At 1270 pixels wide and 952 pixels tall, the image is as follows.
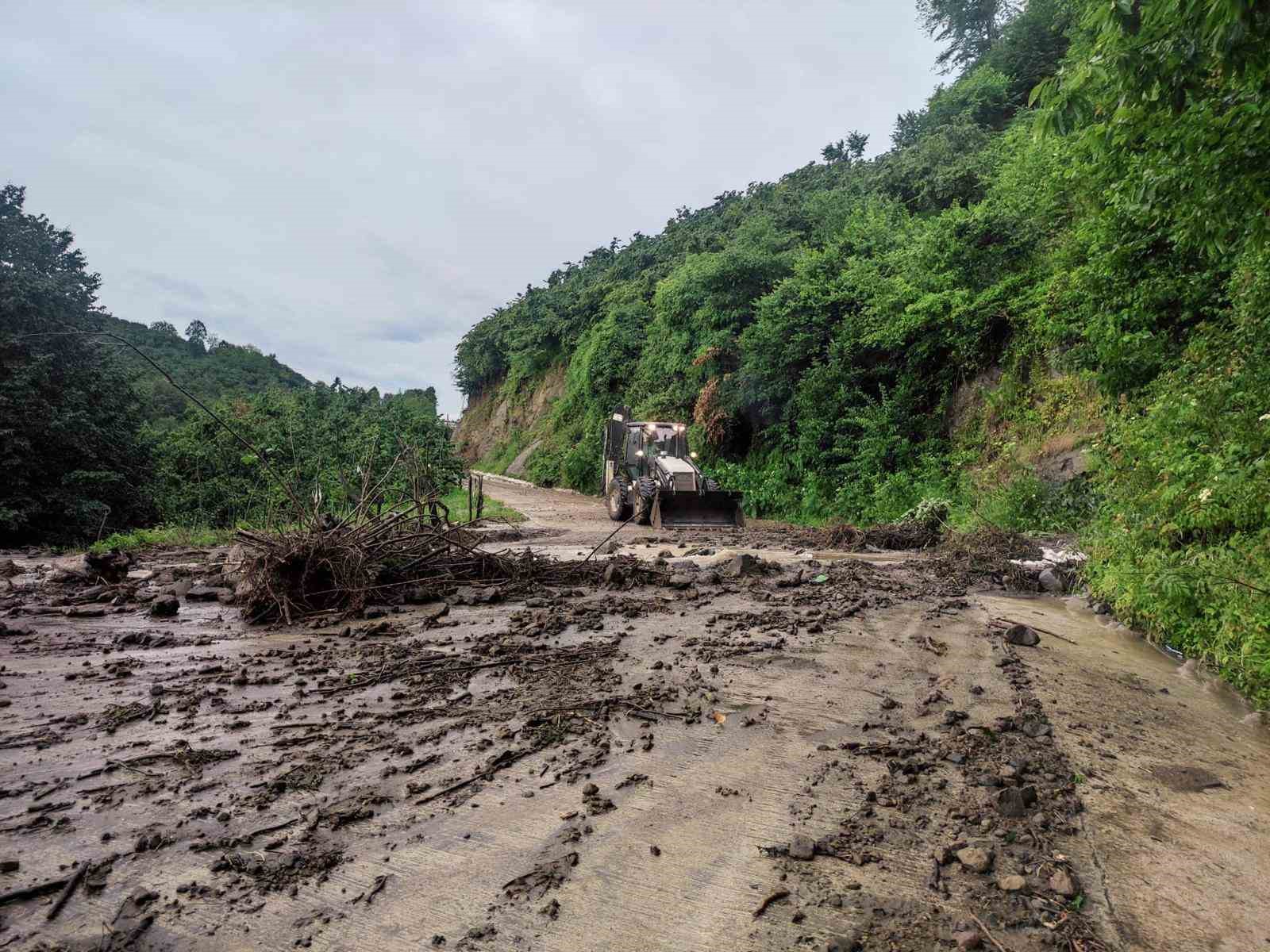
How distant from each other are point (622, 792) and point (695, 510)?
1271cm

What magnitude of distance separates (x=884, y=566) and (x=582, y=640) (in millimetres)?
5942

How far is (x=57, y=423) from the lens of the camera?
1812 cm

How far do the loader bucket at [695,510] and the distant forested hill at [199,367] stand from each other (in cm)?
3218

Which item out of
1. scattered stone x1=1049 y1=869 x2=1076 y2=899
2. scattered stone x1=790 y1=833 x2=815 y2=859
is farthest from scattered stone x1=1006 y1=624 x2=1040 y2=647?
scattered stone x1=790 y1=833 x2=815 y2=859

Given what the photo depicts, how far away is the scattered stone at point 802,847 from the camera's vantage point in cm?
266

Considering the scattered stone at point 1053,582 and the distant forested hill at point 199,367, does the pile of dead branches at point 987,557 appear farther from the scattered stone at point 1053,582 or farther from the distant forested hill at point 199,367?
the distant forested hill at point 199,367

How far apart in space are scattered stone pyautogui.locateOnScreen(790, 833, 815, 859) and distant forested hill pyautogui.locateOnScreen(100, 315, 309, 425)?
41.6 metres

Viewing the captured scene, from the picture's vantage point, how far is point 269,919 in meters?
2.29

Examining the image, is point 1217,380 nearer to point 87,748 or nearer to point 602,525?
point 87,748

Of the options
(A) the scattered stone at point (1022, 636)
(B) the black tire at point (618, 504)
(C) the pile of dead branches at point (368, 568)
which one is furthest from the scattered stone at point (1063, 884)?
(B) the black tire at point (618, 504)

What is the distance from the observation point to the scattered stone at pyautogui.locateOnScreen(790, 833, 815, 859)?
2658mm

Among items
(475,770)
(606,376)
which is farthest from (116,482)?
(475,770)

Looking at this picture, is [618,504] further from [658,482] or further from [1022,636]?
[1022,636]

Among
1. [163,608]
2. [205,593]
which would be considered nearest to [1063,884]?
[163,608]
